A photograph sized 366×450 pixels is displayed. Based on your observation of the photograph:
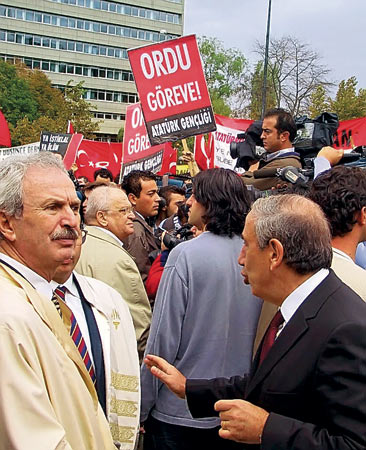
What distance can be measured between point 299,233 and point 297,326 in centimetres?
31

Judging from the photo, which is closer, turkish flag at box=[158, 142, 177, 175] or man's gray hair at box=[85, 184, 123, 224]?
man's gray hair at box=[85, 184, 123, 224]

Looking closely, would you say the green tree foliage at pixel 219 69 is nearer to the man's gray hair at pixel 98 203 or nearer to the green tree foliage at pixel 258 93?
the green tree foliage at pixel 258 93

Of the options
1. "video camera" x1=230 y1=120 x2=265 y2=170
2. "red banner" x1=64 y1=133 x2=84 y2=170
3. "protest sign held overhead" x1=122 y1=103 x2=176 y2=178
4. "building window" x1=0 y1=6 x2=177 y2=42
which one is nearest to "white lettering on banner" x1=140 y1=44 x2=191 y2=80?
"protest sign held overhead" x1=122 y1=103 x2=176 y2=178

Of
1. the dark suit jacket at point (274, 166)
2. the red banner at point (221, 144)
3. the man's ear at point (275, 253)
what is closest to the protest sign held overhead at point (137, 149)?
the red banner at point (221, 144)

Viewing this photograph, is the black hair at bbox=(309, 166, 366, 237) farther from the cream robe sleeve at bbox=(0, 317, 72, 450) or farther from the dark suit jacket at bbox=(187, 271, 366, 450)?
the cream robe sleeve at bbox=(0, 317, 72, 450)

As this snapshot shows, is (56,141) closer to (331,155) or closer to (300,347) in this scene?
(331,155)

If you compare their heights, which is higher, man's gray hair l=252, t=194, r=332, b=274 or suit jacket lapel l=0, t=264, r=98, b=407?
man's gray hair l=252, t=194, r=332, b=274

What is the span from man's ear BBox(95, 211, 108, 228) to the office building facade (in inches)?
2484

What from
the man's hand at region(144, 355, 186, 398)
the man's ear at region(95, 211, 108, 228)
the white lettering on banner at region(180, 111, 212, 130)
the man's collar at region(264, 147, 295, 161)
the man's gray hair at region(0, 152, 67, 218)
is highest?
the white lettering on banner at region(180, 111, 212, 130)

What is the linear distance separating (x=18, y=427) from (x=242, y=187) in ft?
6.16

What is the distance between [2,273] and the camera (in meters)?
1.71

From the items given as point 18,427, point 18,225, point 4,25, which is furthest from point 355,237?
point 4,25

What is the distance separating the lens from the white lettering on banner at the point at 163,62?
593 cm

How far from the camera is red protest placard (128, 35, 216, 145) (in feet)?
19.4
